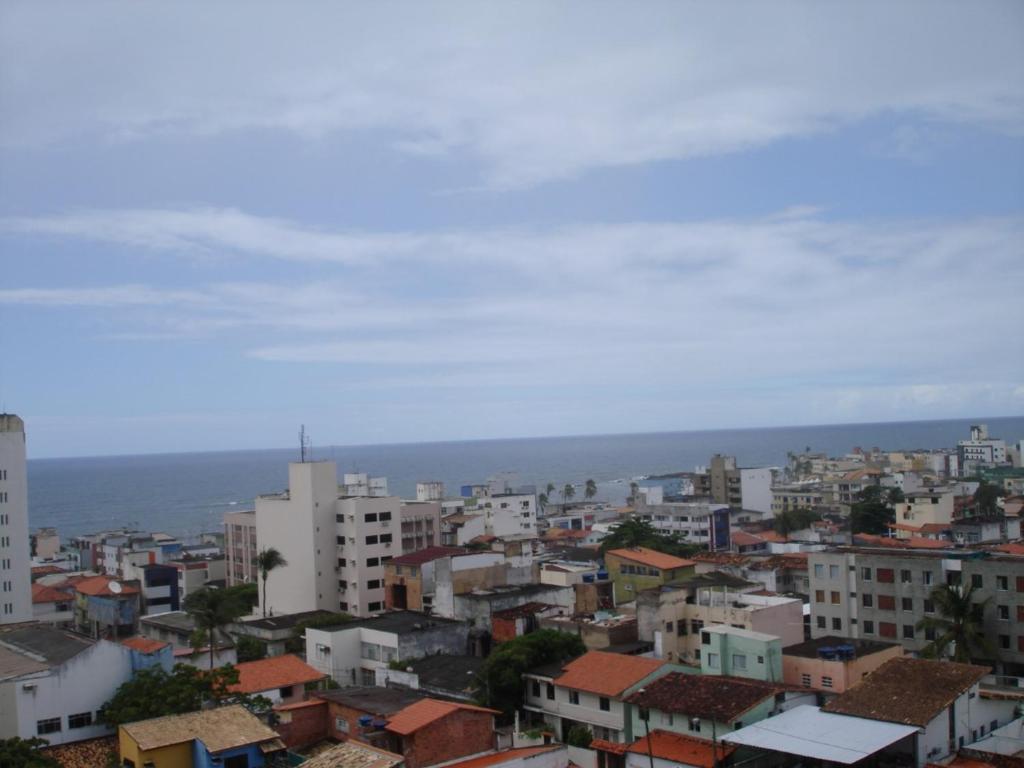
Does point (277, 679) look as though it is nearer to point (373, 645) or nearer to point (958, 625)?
point (373, 645)

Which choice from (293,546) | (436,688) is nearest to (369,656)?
(436,688)

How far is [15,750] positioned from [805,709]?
20941 mm

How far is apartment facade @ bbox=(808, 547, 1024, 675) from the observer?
37812 millimetres

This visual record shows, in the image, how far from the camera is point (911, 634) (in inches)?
1610

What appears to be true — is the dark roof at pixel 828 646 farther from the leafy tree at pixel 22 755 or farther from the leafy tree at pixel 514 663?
the leafy tree at pixel 22 755

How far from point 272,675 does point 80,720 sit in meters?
8.06

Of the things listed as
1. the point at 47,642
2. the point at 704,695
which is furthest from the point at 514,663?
the point at 47,642

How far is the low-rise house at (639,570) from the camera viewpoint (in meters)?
45.4

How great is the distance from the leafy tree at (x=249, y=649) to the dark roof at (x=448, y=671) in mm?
9640

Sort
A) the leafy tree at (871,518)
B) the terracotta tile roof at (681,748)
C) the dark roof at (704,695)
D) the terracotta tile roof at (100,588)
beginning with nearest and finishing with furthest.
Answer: the terracotta tile roof at (681,748), the dark roof at (704,695), the terracotta tile roof at (100,588), the leafy tree at (871,518)

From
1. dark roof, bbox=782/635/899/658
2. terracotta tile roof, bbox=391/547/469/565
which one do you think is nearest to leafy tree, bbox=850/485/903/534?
terracotta tile roof, bbox=391/547/469/565

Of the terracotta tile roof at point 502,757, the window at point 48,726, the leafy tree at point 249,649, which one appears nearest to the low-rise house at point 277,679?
the window at point 48,726

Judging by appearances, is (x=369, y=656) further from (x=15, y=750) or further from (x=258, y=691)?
(x=15, y=750)

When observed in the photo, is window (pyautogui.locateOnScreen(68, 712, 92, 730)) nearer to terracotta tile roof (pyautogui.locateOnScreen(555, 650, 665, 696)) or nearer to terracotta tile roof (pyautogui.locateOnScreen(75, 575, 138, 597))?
terracotta tile roof (pyautogui.locateOnScreen(555, 650, 665, 696))
